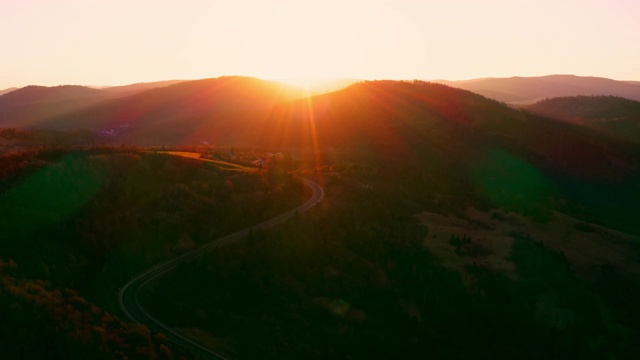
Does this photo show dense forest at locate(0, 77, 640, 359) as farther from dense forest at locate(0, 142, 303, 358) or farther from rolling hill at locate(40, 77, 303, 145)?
rolling hill at locate(40, 77, 303, 145)

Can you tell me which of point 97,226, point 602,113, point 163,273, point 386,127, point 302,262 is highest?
point 97,226

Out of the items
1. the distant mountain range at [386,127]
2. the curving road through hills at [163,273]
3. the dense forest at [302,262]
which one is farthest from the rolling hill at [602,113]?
the curving road through hills at [163,273]

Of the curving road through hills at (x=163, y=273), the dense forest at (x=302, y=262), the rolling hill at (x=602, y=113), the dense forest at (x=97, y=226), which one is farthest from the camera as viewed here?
the rolling hill at (x=602, y=113)

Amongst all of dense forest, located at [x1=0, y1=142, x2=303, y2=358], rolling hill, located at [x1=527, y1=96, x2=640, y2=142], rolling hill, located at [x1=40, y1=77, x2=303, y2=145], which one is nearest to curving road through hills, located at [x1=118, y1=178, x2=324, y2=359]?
dense forest, located at [x1=0, y1=142, x2=303, y2=358]

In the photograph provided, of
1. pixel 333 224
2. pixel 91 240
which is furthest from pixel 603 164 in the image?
pixel 91 240

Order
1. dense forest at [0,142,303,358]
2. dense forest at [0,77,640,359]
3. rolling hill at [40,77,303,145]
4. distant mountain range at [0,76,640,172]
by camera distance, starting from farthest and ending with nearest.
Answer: rolling hill at [40,77,303,145], distant mountain range at [0,76,640,172], dense forest at [0,77,640,359], dense forest at [0,142,303,358]

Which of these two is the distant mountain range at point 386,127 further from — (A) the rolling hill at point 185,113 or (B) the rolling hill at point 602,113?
(B) the rolling hill at point 602,113

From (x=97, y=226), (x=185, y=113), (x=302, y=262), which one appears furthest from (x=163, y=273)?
(x=185, y=113)

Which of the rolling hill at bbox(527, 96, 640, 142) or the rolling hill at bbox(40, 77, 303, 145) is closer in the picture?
the rolling hill at bbox(40, 77, 303, 145)

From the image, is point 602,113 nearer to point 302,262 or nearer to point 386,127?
point 386,127
